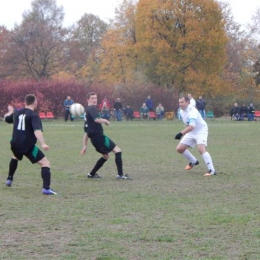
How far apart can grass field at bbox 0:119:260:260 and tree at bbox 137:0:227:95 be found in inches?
1516

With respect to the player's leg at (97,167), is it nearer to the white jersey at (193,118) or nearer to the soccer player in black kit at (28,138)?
the white jersey at (193,118)

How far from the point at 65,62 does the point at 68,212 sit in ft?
207

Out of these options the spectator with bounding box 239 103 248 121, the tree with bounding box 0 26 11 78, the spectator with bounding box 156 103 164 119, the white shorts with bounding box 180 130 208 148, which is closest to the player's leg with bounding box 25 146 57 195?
the white shorts with bounding box 180 130 208 148

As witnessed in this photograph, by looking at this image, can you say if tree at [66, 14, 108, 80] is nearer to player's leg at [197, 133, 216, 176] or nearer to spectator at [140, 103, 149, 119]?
spectator at [140, 103, 149, 119]

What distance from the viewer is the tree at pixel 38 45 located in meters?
66.9

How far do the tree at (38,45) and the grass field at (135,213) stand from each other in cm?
5338

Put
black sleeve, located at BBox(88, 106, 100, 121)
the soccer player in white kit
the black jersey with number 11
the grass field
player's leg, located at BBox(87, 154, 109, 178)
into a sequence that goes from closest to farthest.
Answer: the grass field, the black jersey with number 11, black sleeve, located at BBox(88, 106, 100, 121), player's leg, located at BBox(87, 154, 109, 178), the soccer player in white kit

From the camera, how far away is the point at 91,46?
251 feet

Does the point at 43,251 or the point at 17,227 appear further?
the point at 17,227

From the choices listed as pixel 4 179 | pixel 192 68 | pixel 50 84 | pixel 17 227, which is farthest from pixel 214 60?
pixel 17 227

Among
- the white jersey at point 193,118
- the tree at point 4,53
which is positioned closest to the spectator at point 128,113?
the tree at point 4,53

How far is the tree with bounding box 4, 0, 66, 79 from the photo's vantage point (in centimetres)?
6688

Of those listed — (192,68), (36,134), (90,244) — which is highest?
(192,68)

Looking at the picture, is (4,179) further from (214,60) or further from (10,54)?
(10,54)
